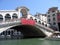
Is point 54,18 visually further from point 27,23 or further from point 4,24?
point 4,24

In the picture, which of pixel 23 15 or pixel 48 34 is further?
pixel 23 15

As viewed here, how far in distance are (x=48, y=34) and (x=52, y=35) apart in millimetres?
1216

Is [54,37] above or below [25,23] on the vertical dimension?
below

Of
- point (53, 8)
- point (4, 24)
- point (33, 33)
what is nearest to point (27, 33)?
point (33, 33)

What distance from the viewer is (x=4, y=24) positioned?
3475cm

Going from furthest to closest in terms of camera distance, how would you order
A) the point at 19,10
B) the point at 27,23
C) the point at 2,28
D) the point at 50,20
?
1. the point at 50,20
2. the point at 19,10
3. the point at 27,23
4. the point at 2,28

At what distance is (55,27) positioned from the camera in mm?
50094

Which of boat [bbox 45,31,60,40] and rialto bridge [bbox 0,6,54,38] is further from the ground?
rialto bridge [bbox 0,6,54,38]

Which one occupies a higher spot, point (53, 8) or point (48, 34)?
point (53, 8)

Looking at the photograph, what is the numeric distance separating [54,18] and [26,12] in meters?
7.78

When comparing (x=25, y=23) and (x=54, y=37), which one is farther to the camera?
Answer: (x=25, y=23)

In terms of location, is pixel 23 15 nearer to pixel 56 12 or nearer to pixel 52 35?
pixel 56 12

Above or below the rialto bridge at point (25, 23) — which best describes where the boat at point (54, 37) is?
below

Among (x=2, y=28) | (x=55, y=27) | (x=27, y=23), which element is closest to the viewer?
(x=2, y=28)
